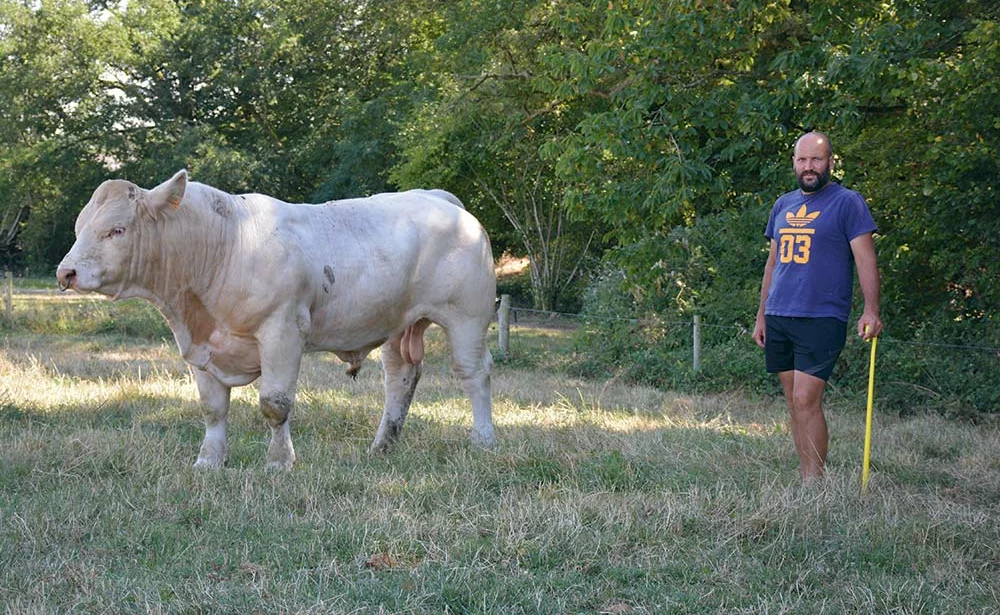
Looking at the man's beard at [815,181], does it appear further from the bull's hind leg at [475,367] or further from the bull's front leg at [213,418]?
the bull's front leg at [213,418]

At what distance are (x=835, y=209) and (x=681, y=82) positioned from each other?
4836 mm

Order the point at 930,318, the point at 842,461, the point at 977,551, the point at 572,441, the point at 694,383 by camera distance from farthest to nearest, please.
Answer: the point at 694,383 < the point at 930,318 < the point at 572,441 < the point at 842,461 < the point at 977,551

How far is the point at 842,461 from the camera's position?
23.6 feet

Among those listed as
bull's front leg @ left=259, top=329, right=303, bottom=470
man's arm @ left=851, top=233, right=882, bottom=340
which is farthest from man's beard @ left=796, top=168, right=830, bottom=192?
bull's front leg @ left=259, top=329, right=303, bottom=470

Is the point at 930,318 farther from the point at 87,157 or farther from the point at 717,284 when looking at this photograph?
the point at 87,157

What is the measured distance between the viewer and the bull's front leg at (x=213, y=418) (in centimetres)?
717

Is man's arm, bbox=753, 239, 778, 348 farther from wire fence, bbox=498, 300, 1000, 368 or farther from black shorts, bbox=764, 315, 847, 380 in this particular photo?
wire fence, bbox=498, 300, 1000, 368

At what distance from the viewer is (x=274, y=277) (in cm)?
700

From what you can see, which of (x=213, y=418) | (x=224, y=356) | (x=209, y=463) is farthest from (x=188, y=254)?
(x=209, y=463)

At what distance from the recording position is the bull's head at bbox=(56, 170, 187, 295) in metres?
6.54

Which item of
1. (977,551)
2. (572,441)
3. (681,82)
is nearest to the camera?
(977,551)

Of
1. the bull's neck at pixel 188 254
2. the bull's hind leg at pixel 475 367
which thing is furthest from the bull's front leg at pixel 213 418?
the bull's hind leg at pixel 475 367

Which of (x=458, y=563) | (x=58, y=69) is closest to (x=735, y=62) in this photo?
(x=458, y=563)

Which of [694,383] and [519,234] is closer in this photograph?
[694,383]
